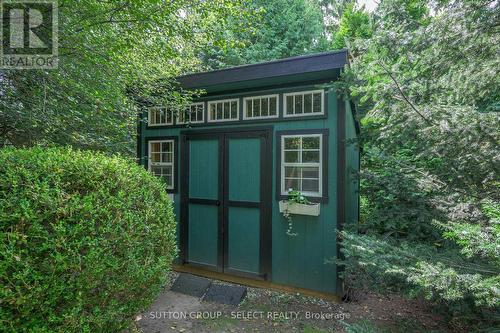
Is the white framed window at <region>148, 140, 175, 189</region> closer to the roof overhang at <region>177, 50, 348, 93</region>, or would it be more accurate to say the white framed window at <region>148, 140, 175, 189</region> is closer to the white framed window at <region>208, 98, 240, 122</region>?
the white framed window at <region>208, 98, 240, 122</region>

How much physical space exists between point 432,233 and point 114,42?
3.87 meters


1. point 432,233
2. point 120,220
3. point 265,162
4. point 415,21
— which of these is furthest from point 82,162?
point 432,233

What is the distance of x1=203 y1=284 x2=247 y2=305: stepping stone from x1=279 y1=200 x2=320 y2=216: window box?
111 cm

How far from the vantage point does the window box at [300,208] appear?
3.35 meters

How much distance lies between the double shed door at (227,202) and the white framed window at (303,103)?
1.31 feet

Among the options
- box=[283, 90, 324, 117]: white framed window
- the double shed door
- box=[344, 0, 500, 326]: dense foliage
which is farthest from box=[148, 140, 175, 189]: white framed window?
box=[344, 0, 500, 326]: dense foliage

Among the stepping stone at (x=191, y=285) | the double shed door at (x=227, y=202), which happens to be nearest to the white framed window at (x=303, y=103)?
the double shed door at (x=227, y=202)

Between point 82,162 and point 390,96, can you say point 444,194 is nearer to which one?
point 390,96

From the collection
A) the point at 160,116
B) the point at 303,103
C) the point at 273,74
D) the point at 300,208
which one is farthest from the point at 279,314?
the point at 160,116

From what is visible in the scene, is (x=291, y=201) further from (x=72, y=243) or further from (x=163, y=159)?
(x=72, y=243)

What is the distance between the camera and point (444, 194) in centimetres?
246

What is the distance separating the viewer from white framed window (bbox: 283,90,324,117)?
3459 mm

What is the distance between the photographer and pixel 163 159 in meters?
4.57

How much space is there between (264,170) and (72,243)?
97.6 inches
